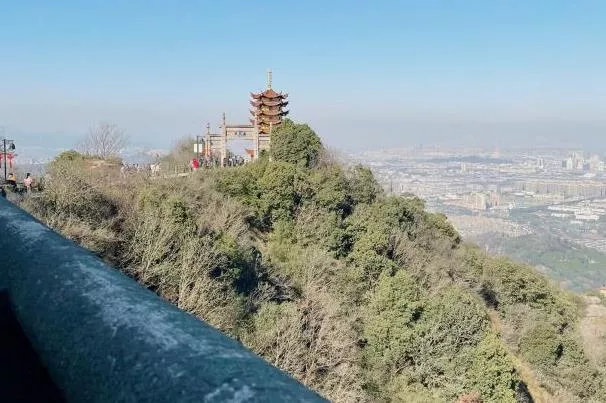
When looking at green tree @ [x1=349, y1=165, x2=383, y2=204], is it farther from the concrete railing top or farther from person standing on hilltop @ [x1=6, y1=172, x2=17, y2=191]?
the concrete railing top

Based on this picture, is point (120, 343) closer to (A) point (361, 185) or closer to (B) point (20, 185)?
(B) point (20, 185)

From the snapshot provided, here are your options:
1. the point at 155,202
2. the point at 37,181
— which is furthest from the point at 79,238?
the point at 37,181

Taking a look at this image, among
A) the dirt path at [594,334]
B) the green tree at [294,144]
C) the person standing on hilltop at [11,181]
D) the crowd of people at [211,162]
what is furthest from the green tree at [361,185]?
the person standing on hilltop at [11,181]

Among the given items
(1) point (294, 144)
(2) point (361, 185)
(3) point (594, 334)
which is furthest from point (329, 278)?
(3) point (594, 334)

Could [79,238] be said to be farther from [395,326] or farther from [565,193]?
[565,193]

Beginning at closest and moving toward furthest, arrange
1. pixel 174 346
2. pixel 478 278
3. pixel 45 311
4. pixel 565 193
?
pixel 174 346 < pixel 45 311 < pixel 478 278 < pixel 565 193

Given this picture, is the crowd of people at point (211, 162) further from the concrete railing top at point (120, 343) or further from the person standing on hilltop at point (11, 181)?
the concrete railing top at point (120, 343)

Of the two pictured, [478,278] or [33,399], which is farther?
[478,278]
